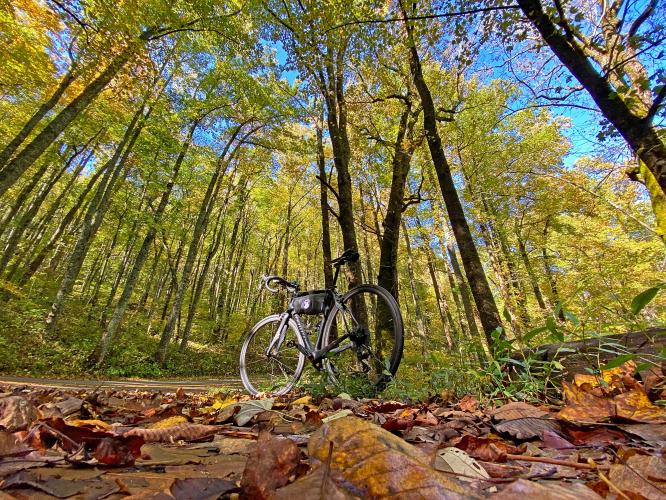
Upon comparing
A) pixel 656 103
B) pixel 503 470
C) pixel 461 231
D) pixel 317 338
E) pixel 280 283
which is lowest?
pixel 503 470

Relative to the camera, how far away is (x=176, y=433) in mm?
1317

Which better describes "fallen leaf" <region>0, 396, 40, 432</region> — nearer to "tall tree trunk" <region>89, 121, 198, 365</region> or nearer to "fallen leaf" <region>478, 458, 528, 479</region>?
"fallen leaf" <region>478, 458, 528, 479</region>

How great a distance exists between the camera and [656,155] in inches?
136

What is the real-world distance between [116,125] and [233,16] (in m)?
9.36

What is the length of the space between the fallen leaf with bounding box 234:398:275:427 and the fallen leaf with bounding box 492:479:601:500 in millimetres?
1355

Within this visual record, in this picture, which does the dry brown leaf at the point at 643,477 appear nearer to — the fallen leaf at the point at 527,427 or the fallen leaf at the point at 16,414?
the fallen leaf at the point at 527,427

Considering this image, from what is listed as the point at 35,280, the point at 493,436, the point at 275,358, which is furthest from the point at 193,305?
the point at 493,436

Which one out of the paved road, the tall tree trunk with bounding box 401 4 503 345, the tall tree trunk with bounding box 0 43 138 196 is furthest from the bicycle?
the tall tree trunk with bounding box 0 43 138 196

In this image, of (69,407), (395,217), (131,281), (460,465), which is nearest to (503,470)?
(460,465)

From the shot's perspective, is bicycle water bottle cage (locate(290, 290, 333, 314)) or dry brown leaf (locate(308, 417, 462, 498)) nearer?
dry brown leaf (locate(308, 417, 462, 498))

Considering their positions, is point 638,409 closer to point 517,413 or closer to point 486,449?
point 517,413

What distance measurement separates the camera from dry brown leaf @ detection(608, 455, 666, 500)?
0.62 metres

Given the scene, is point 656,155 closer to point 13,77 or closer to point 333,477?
point 333,477

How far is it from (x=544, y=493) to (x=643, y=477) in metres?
0.32
